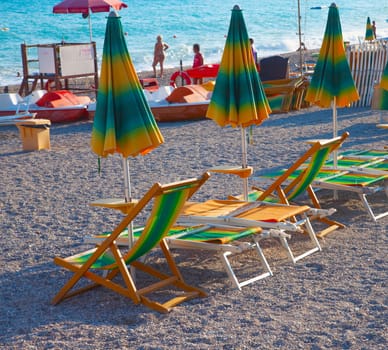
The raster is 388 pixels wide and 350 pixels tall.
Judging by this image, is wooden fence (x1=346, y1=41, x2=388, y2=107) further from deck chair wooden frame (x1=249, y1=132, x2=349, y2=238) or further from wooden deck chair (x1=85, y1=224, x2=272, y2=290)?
wooden deck chair (x1=85, y1=224, x2=272, y2=290)

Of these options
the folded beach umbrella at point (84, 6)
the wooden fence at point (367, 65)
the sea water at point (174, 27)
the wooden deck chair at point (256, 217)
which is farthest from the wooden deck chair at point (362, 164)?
the sea water at point (174, 27)

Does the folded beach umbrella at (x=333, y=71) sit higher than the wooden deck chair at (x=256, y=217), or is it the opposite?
the folded beach umbrella at (x=333, y=71)

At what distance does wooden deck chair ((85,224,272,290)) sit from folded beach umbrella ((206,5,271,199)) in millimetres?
1126

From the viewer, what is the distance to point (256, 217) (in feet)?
18.7

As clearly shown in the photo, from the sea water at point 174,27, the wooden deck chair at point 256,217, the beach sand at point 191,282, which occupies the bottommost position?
the sea water at point 174,27

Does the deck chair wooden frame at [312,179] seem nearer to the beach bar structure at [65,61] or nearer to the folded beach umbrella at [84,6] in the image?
the beach bar structure at [65,61]

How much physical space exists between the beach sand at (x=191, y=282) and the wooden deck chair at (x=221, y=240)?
0.12m

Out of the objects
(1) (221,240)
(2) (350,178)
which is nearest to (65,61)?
(2) (350,178)

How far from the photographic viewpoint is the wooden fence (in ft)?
47.6

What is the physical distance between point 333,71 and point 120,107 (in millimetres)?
2937

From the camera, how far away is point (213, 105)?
253 inches

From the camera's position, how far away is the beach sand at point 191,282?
14.5 feet

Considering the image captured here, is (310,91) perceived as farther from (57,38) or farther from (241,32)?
(57,38)

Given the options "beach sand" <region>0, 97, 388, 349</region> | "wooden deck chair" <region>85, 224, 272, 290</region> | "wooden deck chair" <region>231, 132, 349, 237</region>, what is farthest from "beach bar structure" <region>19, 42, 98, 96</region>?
"wooden deck chair" <region>85, 224, 272, 290</region>
